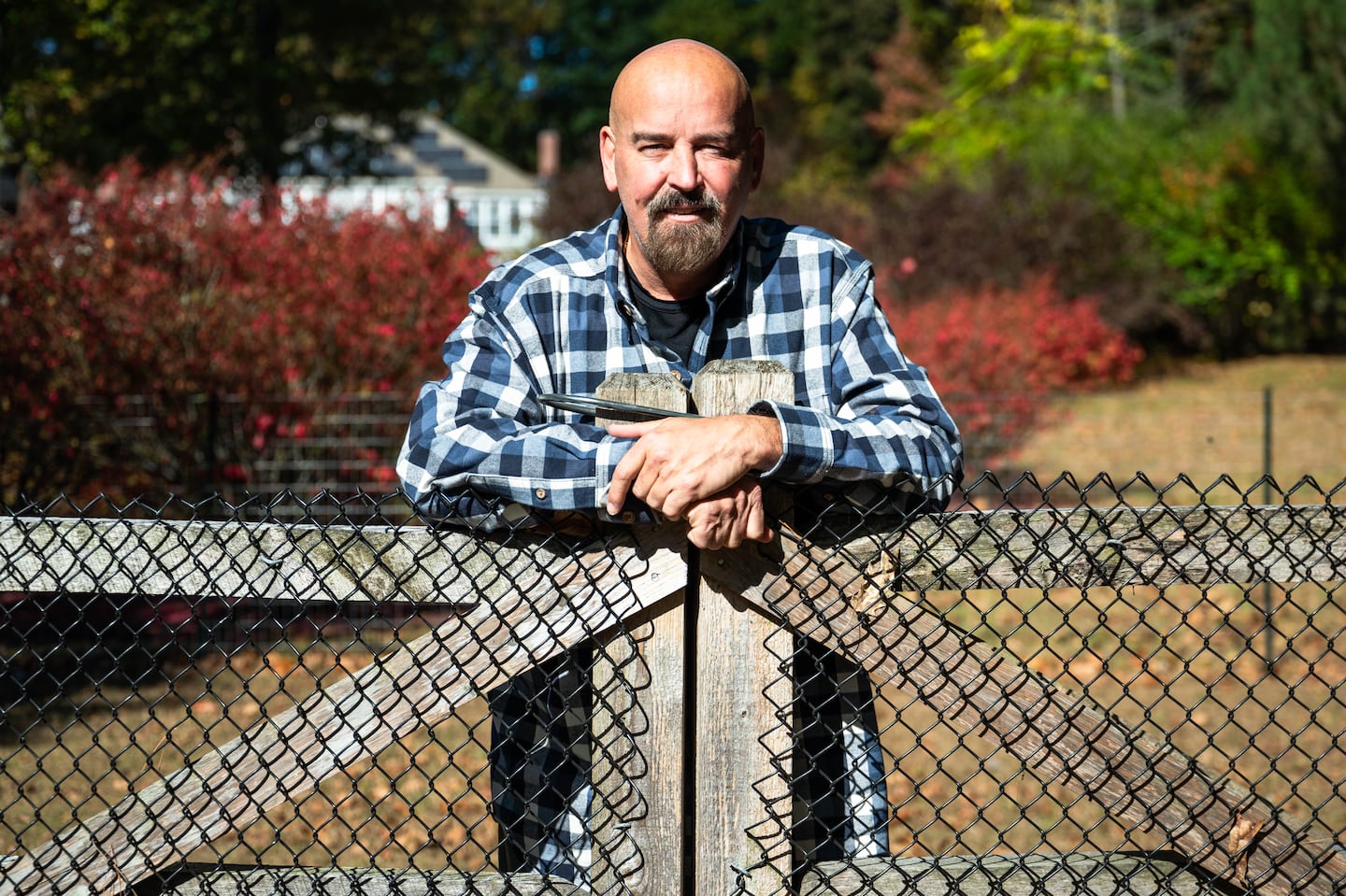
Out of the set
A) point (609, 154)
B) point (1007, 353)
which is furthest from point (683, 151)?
point (1007, 353)

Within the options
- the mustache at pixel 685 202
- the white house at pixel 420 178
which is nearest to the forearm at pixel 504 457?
the mustache at pixel 685 202

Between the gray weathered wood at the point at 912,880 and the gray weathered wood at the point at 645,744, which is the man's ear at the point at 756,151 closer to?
the gray weathered wood at the point at 645,744

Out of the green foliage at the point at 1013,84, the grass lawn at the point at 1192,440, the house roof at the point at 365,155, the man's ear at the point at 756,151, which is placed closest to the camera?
the man's ear at the point at 756,151

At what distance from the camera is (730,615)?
202 cm

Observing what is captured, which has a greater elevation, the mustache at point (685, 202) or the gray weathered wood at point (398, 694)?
the mustache at point (685, 202)

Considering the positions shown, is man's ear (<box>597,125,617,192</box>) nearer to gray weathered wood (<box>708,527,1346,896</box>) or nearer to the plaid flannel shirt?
the plaid flannel shirt

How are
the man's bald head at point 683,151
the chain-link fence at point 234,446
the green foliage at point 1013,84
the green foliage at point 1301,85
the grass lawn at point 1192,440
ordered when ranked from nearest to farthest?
the man's bald head at point 683,151
the chain-link fence at point 234,446
the grass lawn at point 1192,440
the green foliage at point 1301,85
the green foliage at point 1013,84

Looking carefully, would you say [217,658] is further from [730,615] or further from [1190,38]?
[1190,38]

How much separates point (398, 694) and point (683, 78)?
123 centimetres

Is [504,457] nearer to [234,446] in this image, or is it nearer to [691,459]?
[691,459]

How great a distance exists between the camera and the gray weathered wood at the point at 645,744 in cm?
202

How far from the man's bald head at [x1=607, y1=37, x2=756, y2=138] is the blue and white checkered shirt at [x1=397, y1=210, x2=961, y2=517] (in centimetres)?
23

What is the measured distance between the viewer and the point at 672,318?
2387 mm

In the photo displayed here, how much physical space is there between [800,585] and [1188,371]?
18306 mm
